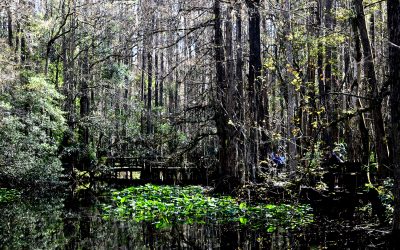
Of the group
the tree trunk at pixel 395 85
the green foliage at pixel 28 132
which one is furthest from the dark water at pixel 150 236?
the green foliage at pixel 28 132

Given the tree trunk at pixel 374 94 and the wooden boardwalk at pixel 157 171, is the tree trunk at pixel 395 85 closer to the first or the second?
the tree trunk at pixel 374 94

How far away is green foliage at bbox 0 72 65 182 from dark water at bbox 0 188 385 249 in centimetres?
588

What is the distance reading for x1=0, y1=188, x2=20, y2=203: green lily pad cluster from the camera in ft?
52.2

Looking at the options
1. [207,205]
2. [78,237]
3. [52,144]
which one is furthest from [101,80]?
[78,237]

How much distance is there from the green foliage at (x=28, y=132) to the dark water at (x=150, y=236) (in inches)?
231

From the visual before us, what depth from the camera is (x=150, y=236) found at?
902 centimetres

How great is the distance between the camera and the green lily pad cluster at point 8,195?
15898 mm

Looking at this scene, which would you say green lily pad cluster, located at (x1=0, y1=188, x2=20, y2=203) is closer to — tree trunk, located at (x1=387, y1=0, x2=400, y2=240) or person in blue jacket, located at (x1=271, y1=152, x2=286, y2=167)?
person in blue jacket, located at (x1=271, y1=152, x2=286, y2=167)

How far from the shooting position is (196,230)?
9594 millimetres

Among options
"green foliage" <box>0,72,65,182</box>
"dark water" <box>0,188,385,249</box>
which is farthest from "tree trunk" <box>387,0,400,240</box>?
"green foliage" <box>0,72,65,182</box>

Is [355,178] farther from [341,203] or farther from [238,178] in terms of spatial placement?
[238,178]

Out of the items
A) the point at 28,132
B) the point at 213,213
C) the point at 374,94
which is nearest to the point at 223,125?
the point at 213,213

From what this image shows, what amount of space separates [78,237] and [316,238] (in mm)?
4733

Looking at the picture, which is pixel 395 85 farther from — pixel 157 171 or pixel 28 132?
pixel 157 171
